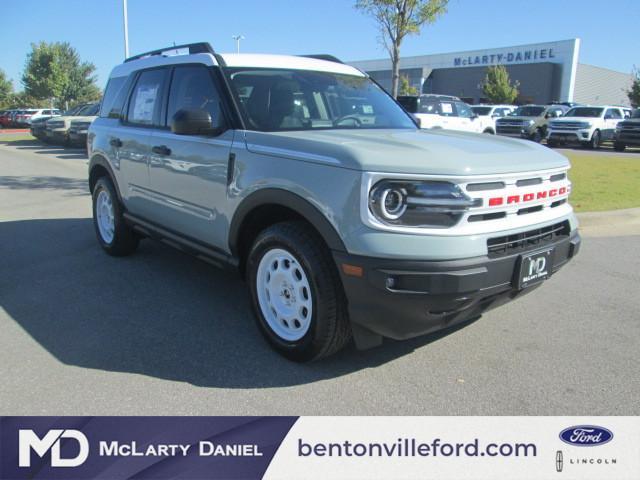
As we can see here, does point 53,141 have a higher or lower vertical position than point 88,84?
lower

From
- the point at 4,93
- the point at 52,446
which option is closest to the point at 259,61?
the point at 52,446

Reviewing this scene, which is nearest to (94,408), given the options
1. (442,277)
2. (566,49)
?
(442,277)

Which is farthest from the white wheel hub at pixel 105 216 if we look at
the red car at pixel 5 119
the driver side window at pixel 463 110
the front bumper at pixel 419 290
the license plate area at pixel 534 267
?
the red car at pixel 5 119

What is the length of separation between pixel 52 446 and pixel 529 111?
27.2 metres

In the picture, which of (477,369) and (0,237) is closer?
(477,369)

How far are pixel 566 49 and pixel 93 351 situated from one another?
178 ft

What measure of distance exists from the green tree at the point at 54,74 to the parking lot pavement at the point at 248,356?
51778 mm

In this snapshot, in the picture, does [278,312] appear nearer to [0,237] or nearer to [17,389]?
[17,389]

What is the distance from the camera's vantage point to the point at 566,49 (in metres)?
48.9

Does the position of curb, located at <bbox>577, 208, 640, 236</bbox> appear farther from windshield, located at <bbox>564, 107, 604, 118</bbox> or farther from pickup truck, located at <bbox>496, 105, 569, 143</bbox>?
pickup truck, located at <bbox>496, 105, 569, 143</bbox>

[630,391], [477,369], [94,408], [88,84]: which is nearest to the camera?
[94,408]

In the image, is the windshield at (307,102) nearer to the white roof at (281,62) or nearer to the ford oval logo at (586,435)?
the white roof at (281,62)

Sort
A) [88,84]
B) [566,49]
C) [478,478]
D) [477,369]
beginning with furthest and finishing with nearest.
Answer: [88,84], [566,49], [477,369], [478,478]

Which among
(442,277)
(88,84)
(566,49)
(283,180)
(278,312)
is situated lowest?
(278,312)
